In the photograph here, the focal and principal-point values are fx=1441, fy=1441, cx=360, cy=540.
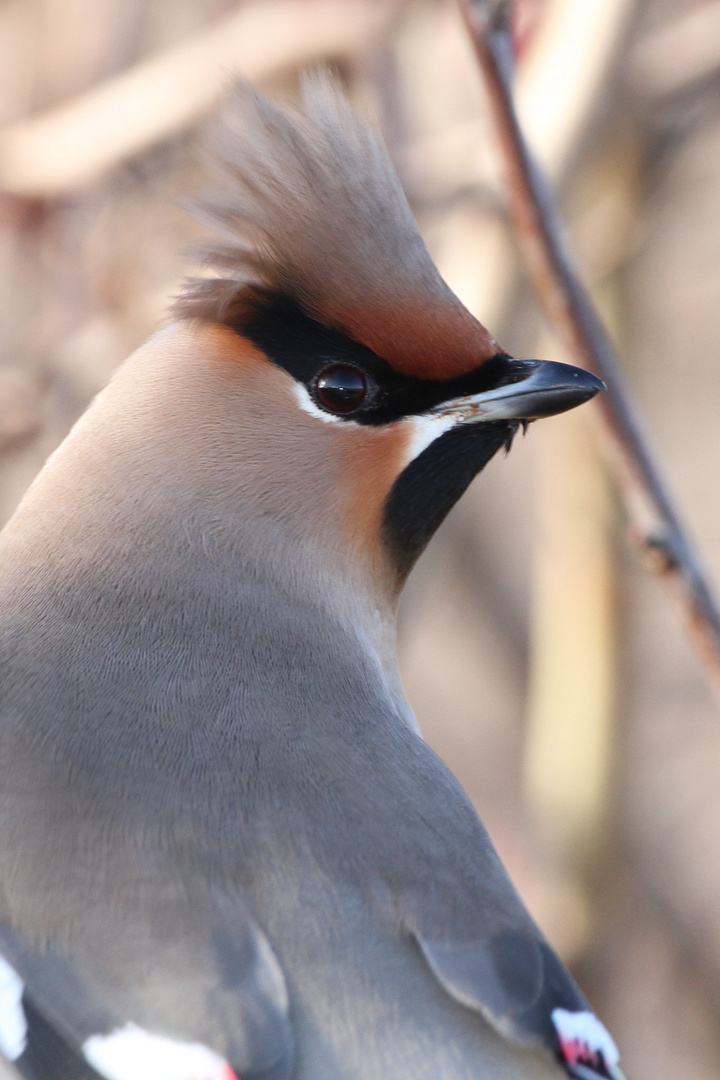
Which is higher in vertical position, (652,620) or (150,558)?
(150,558)

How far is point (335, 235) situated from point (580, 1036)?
112 centimetres

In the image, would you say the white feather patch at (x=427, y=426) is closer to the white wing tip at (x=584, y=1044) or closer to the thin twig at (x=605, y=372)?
the thin twig at (x=605, y=372)

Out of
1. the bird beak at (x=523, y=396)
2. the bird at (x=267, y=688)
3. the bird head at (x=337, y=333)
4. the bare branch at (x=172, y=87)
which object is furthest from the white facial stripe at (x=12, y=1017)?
the bare branch at (x=172, y=87)

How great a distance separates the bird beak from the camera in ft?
6.66

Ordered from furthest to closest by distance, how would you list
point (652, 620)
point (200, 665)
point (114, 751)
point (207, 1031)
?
point (652, 620)
point (200, 665)
point (114, 751)
point (207, 1031)

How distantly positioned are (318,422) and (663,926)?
293cm

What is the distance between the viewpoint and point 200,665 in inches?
68.9

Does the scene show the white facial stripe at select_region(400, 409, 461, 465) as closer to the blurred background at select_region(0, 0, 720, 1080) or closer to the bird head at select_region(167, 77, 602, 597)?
the bird head at select_region(167, 77, 602, 597)

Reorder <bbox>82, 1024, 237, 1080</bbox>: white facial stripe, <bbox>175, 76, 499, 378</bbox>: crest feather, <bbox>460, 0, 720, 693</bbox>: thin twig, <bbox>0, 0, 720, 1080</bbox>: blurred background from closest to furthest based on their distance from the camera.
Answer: <bbox>82, 1024, 237, 1080</bbox>: white facial stripe
<bbox>460, 0, 720, 693</bbox>: thin twig
<bbox>175, 76, 499, 378</bbox>: crest feather
<bbox>0, 0, 720, 1080</bbox>: blurred background

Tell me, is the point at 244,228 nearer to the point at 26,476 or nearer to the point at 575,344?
the point at 575,344


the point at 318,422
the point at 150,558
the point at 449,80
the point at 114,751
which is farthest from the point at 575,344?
the point at 449,80

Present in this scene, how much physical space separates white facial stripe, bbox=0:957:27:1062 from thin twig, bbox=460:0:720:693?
2.98 ft

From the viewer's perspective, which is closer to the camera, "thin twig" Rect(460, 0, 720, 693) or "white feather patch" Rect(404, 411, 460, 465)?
"thin twig" Rect(460, 0, 720, 693)

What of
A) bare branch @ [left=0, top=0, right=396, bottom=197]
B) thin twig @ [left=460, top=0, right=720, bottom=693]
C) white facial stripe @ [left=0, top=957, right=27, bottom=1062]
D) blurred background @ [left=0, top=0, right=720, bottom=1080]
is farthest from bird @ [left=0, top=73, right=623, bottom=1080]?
bare branch @ [left=0, top=0, right=396, bottom=197]
